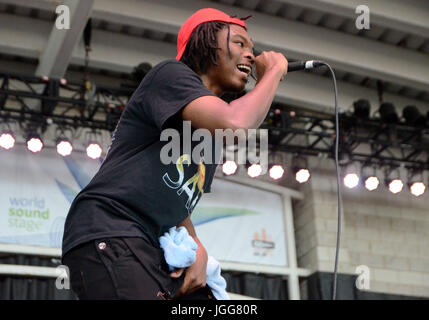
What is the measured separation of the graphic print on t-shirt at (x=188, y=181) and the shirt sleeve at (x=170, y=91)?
0.12 m

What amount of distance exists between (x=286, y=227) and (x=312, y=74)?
5.52ft

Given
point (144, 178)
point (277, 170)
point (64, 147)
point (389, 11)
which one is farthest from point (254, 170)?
point (144, 178)

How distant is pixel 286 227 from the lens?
756 centimetres

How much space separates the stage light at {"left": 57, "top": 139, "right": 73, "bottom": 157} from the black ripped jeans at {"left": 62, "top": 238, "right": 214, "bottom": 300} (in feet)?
16.0

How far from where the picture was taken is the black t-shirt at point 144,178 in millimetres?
1544

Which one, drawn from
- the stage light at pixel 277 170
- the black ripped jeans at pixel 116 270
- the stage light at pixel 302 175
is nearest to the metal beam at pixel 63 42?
the stage light at pixel 277 170

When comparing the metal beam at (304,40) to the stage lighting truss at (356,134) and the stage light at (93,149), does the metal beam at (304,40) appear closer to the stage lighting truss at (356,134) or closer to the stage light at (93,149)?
the stage lighting truss at (356,134)

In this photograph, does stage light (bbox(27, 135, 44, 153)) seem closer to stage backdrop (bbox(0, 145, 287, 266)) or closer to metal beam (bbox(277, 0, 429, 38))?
stage backdrop (bbox(0, 145, 287, 266))

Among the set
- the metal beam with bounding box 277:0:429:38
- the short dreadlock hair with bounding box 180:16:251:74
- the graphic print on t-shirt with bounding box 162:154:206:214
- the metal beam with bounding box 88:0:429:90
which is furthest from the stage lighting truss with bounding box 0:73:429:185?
the graphic print on t-shirt with bounding box 162:154:206:214

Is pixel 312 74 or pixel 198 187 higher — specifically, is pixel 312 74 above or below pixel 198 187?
above

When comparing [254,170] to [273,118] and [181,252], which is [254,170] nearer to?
[273,118]

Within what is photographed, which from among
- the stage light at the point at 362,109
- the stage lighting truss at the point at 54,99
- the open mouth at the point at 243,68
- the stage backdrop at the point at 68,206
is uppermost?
the stage light at the point at 362,109
